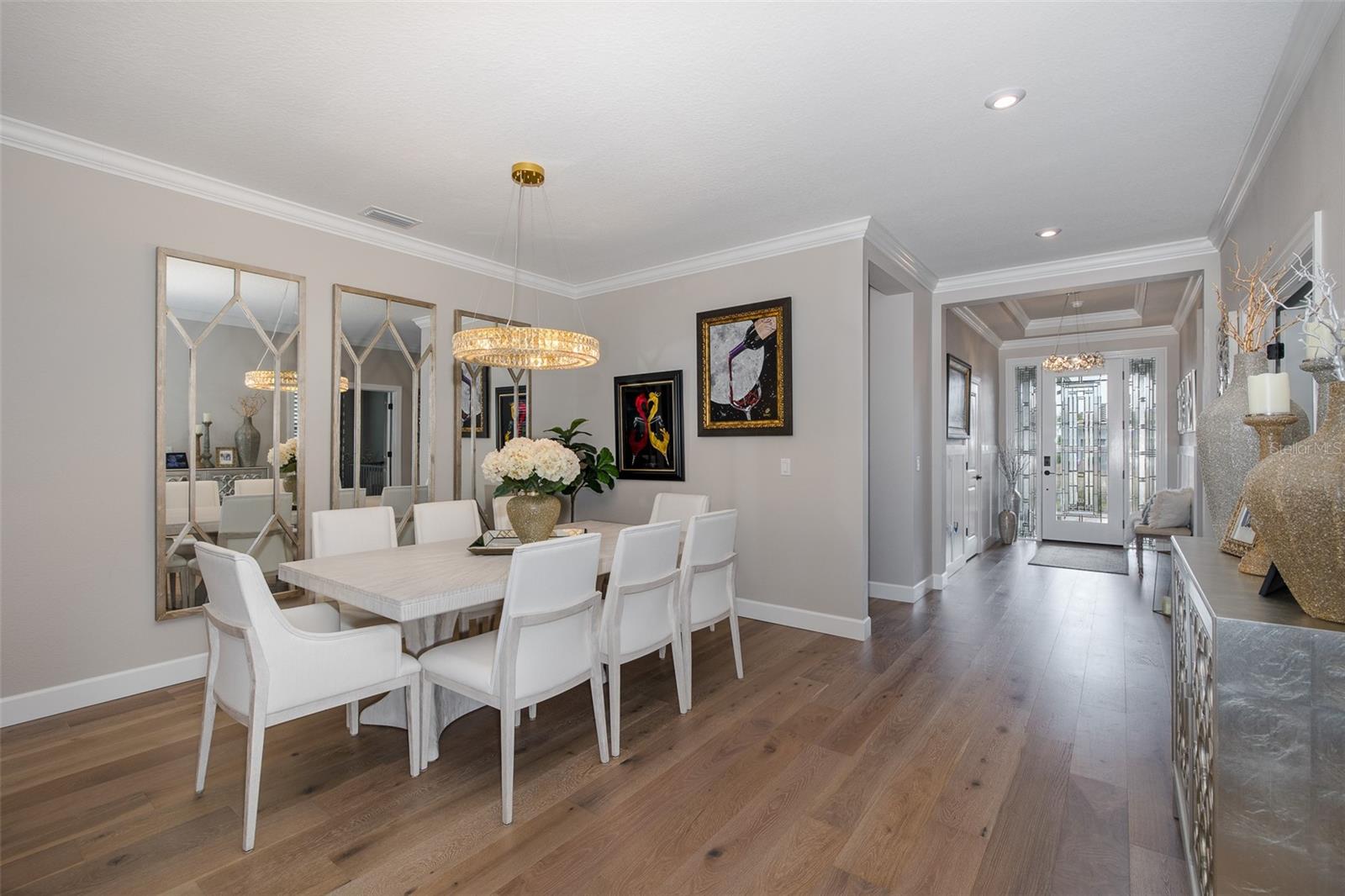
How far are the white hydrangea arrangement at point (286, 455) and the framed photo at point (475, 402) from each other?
1.10 meters

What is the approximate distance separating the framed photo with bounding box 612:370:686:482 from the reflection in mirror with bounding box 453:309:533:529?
84 centimetres

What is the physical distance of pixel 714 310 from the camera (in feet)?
14.8

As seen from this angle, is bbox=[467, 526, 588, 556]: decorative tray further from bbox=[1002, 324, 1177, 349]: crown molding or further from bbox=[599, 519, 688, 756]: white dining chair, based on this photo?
bbox=[1002, 324, 1177, 349]: crown molding

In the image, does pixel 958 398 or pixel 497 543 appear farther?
pixel 958 398

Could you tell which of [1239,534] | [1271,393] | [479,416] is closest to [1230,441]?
[1239,534]

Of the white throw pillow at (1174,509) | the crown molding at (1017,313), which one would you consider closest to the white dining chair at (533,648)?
the crown molding at (1017,313)

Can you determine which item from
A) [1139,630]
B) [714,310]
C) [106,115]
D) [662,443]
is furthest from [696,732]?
[106,115]

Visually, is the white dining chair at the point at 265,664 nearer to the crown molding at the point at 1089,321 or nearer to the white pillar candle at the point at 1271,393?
the white pillar candle at the point at 1271,393

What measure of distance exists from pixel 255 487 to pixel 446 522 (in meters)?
1.04

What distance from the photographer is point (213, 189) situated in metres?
3.25

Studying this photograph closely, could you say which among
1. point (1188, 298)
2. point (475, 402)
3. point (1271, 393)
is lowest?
point (1271, 393)

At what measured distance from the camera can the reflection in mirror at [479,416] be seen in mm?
4441

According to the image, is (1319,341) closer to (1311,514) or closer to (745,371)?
(1311,514)

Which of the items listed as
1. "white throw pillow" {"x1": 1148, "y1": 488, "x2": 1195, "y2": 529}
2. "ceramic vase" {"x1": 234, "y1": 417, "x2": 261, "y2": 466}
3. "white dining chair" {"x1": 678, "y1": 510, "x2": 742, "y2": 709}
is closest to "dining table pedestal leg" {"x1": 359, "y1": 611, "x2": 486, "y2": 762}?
"white dining chair" {"x1": 678, "y1": 510, "x2": 742, "y2": 709}
